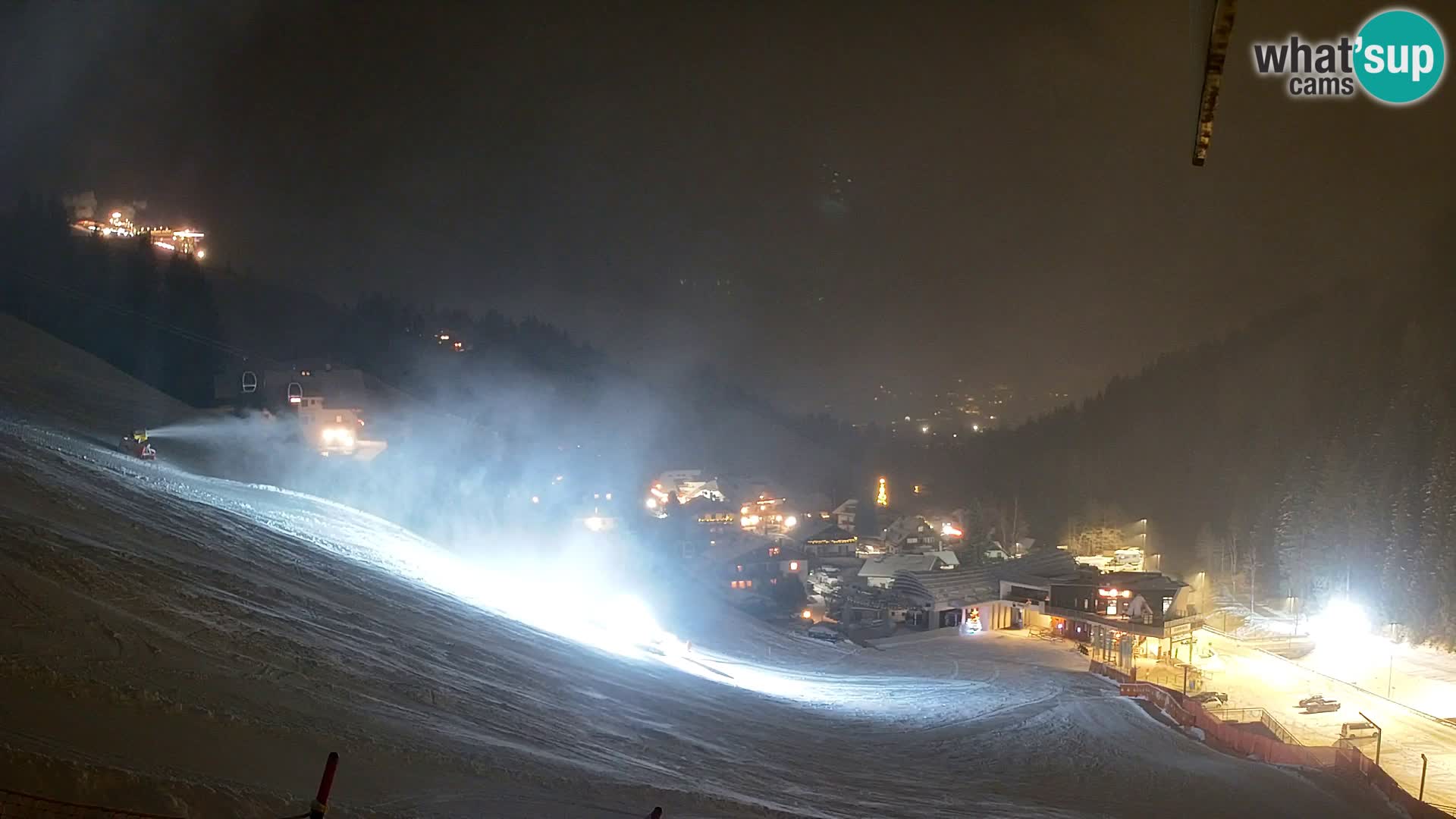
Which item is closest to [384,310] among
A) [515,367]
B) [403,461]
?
[515,367]

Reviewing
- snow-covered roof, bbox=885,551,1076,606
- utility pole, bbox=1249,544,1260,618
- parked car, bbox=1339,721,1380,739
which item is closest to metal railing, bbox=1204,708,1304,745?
parked car, bbox=1339,721,1380,739

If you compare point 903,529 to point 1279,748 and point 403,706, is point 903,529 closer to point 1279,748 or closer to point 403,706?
point 1279,748

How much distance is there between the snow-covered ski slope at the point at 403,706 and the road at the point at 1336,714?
6348mm

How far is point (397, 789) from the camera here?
21.0 feet

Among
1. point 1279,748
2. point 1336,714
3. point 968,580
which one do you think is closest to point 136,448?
point 1279,748

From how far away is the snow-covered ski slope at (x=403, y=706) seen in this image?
604cm

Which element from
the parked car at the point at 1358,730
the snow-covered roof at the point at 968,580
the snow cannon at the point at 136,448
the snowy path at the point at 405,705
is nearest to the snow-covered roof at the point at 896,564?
the snow-covered roof at the point at 968,580

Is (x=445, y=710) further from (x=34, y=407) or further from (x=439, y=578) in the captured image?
(x=34, y=407)

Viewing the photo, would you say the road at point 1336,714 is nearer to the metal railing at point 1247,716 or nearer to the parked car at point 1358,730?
the parked car at point 1358,730

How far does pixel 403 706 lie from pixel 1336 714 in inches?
1109

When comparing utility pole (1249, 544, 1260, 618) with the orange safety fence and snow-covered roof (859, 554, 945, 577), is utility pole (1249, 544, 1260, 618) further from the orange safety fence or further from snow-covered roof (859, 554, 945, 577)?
the orange safety fence

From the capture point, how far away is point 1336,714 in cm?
2561

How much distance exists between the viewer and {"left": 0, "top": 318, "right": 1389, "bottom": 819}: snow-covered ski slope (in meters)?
6.04

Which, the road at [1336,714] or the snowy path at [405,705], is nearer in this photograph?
the snowy path at [405,705]
